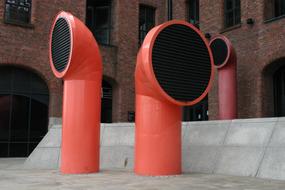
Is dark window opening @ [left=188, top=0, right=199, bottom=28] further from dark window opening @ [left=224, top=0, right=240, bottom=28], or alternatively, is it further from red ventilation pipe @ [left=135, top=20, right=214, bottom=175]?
red ventilation pipe @ [left=135, top=20, right=214, bottom=175]

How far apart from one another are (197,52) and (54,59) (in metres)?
3.52

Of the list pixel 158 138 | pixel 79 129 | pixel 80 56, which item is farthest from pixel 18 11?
pixel 158 138

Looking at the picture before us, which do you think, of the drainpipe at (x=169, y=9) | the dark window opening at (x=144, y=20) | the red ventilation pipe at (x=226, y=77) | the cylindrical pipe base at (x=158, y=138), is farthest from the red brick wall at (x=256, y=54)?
the cylindrical pipe base at (x=158, y=138)

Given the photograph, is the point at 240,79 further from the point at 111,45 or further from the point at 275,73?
the point at 111,45

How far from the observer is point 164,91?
8117 mm

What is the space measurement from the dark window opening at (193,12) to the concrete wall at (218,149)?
10.3 m

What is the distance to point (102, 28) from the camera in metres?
20.1

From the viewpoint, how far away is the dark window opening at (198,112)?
18984 millimetres

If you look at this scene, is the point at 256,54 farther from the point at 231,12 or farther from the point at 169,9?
the point at 169,9

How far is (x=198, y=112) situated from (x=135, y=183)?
12682mm

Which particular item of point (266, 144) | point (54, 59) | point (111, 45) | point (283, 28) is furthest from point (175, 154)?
point (111, 45)

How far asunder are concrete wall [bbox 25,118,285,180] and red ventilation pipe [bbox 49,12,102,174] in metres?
1.82

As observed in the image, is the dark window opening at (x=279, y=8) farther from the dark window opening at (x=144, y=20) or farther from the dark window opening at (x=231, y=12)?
the dark window opening at (x=144, y=20)

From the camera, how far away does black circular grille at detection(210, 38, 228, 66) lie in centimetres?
1530
